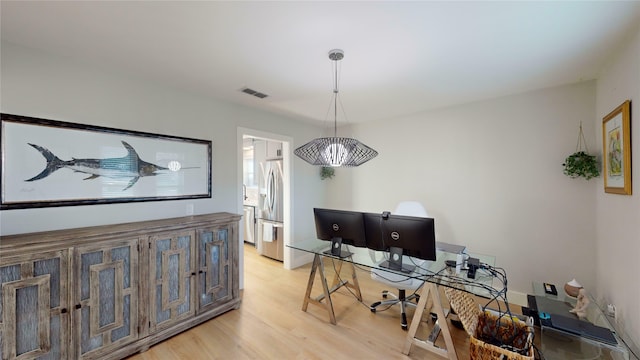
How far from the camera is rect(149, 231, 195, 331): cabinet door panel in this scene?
220 centimetres

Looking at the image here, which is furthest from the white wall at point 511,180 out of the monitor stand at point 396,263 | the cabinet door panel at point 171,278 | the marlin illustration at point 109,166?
the marlin illustration at point 109,166

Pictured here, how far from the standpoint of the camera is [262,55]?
6.64 feet

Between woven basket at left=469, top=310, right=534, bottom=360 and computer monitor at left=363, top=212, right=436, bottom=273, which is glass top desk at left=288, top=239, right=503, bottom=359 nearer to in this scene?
computer monitor at left=363, top=212, right=436, bottom=273

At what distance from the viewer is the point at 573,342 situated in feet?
6.32

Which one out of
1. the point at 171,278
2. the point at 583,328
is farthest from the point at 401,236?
the point at 171,278

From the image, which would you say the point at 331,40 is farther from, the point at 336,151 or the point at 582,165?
the point at 582,165

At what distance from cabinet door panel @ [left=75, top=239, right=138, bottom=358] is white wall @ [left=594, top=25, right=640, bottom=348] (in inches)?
143

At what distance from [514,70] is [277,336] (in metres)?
3.29

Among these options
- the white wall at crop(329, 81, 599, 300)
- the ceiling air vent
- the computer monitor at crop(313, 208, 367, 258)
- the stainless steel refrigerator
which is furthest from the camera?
the stainless steel refrigerator

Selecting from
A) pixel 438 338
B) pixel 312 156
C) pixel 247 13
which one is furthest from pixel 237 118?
pixel 438 338

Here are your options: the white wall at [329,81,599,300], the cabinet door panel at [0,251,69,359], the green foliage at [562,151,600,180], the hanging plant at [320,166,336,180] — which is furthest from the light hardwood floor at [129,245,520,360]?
the hanging plant at [320,166,336,180]

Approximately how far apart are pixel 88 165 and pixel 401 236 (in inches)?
108

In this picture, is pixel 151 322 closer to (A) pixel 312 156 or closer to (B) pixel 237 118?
(A) pixel 312 156

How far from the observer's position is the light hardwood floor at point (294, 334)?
6.86 feet
